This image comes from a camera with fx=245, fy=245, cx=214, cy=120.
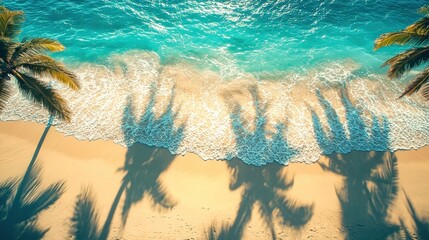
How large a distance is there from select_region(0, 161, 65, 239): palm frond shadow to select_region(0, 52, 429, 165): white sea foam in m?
3.53

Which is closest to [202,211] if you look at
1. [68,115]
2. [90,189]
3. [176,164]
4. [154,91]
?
[176,164]

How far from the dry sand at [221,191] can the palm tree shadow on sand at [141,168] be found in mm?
60

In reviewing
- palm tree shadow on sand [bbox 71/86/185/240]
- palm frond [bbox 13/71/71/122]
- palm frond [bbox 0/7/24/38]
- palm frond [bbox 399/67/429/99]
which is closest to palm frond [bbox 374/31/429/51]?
palm frond [bbox 399/67/429/99]

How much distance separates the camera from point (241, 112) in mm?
16859

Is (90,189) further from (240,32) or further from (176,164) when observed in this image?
(240,32)

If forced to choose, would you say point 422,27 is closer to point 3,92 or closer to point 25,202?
point 3,92

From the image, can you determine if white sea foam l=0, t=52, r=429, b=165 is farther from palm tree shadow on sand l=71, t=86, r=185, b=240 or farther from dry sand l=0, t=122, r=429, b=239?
dry sand l=0, t=122, r=429, b=239

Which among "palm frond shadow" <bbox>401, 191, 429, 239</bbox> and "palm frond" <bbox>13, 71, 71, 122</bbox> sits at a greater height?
"palm frond" <bbox>13, 71, 71, 122</bbox>

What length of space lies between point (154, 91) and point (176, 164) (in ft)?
22.0

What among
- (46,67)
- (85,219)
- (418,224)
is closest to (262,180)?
(418,224)

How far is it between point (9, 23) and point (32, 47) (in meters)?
1.63

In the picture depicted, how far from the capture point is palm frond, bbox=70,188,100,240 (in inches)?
446

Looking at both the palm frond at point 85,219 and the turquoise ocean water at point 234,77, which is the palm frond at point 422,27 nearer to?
the turquoise ocean water at point 234,77

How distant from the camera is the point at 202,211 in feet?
40.1
